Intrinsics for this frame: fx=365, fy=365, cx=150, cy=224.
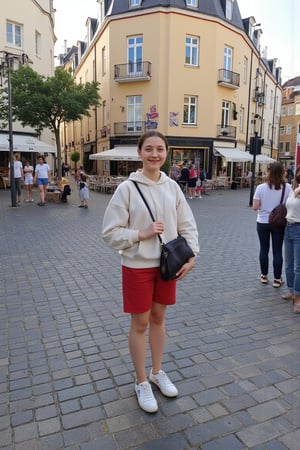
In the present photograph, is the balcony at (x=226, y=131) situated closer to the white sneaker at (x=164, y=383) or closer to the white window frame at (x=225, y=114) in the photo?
the white window frame at (x=225, y=114)

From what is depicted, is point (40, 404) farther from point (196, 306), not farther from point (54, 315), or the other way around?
point (196, 306)

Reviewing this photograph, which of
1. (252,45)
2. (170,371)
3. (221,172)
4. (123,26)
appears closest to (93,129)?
(123,26)

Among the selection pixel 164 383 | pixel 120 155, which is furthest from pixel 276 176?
pixel 120 155

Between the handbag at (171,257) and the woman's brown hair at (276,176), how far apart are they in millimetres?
3118

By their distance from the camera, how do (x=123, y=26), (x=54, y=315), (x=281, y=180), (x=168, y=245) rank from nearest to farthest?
1. (x=168, y=245)
2. (x=54, y=315)
3. (x=281, y=180)
4. (x=123, y=26)

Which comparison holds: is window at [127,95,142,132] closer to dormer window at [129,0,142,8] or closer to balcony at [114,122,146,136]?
balcony at [114,122,146,136]

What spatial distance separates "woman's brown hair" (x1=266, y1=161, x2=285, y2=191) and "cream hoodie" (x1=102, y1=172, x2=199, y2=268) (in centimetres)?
305

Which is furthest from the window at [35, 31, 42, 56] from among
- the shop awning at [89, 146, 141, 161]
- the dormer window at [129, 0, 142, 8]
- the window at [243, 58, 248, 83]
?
the window at [243, 58, 248, 83]

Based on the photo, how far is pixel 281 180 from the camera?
526 centimetres

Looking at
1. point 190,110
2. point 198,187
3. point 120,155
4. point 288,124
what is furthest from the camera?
point 288,124

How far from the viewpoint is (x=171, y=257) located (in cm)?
256

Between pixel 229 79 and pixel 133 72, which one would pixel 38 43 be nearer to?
pixel 133 72

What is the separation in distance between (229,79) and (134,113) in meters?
7.86

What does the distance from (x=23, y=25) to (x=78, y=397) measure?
28.4m
